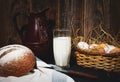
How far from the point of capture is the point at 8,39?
1.87 m

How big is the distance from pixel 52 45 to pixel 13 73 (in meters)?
0.54

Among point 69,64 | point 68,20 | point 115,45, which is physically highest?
point 68,20

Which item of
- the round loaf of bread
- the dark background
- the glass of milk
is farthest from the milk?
the round loaf of bread

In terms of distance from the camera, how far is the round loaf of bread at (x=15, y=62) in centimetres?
120

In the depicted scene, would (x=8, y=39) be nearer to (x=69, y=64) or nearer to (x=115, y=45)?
(x=69, y=64)

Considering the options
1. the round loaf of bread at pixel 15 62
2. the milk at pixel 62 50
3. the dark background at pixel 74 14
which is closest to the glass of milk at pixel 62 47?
the milk at pixel 62 50

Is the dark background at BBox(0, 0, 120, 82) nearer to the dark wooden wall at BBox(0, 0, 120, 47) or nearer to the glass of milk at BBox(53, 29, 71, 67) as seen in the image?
the dark wooden wall at BBox(0, 0, 120, 47)

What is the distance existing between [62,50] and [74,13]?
1.20 ft

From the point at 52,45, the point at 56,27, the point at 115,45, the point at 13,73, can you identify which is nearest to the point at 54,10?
the point at 56,27

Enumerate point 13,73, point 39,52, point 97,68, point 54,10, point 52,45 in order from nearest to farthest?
point 13,73 → point 97,68 → point 39,52 → point 52,45 → point 54,10

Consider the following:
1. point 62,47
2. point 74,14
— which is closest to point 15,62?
point 62,47

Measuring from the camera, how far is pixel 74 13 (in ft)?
5.96

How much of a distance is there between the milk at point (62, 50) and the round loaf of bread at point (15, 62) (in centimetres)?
32

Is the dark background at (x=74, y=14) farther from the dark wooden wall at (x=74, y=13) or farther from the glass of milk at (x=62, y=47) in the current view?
the glass of milk at (x=62, y=47)
